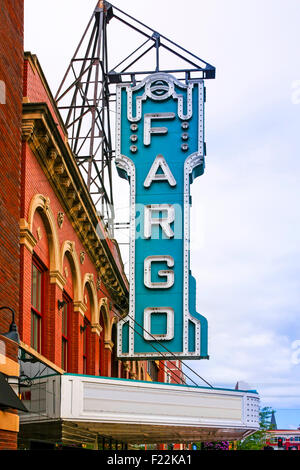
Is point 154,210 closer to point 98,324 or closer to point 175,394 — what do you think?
point 98,324

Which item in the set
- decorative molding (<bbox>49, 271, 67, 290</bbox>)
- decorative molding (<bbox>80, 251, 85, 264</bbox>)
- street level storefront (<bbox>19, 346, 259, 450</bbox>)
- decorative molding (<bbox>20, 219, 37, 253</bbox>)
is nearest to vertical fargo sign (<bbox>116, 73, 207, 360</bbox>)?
decorative molding (<bbox>80, 251, 85, 264</bbox>)

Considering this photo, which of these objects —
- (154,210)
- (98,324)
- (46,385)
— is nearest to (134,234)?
(154,210)

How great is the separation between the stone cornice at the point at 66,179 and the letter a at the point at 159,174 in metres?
2.31

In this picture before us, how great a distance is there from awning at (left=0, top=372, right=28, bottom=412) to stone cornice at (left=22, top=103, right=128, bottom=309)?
21.5 ft

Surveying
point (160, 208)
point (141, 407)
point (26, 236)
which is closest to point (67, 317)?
point (141, 407)

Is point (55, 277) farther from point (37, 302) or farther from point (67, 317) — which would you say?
point (67, 317)

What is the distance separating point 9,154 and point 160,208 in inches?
510

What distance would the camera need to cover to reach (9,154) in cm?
1443

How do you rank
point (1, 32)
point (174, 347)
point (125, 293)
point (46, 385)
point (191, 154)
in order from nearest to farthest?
point (1, 32)
point (46, 385)
point (174, 347)
point (191, 154)
point (125, 293)

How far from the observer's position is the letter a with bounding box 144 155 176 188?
2725 cm

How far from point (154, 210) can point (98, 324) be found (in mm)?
4135

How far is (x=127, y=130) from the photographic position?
28.1m

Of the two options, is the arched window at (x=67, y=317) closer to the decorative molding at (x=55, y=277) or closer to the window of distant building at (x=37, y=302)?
the decorative molding at (x=55, y=277)

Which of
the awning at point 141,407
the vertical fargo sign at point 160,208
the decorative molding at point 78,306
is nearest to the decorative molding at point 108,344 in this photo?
the vertical fargo sign at point 160,208
